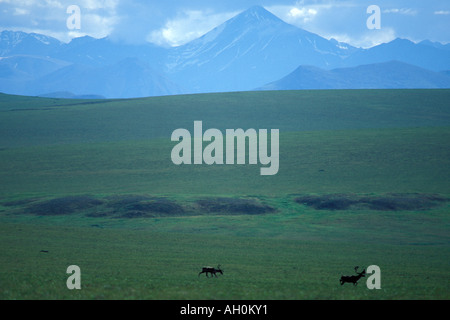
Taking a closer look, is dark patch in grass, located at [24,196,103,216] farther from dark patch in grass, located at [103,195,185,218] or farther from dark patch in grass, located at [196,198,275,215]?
dark patch in grass, located at [196,198,275,215]

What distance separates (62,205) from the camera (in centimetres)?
3884

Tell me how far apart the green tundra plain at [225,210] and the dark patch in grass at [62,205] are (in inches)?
6.3

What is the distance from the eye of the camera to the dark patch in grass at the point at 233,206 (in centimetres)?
3812

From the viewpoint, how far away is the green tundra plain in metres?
16.6

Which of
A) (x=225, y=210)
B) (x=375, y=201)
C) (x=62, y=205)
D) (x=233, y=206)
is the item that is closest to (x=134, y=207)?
(x=62, y=205)

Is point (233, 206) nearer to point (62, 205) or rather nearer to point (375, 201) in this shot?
point (375, 201)

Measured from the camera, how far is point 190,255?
23797 millimetres

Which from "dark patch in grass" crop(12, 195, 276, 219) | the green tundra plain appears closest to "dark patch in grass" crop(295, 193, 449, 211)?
the green tundra plain

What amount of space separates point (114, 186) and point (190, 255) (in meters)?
25.5

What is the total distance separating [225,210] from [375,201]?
11.9 m

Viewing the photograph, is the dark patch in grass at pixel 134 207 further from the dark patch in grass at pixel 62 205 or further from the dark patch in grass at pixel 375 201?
the dark patch in grass at pixel 375 201

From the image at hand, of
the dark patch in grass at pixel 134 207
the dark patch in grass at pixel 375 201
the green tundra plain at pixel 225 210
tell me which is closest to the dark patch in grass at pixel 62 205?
the dark patch in grass at pixel 134 207
